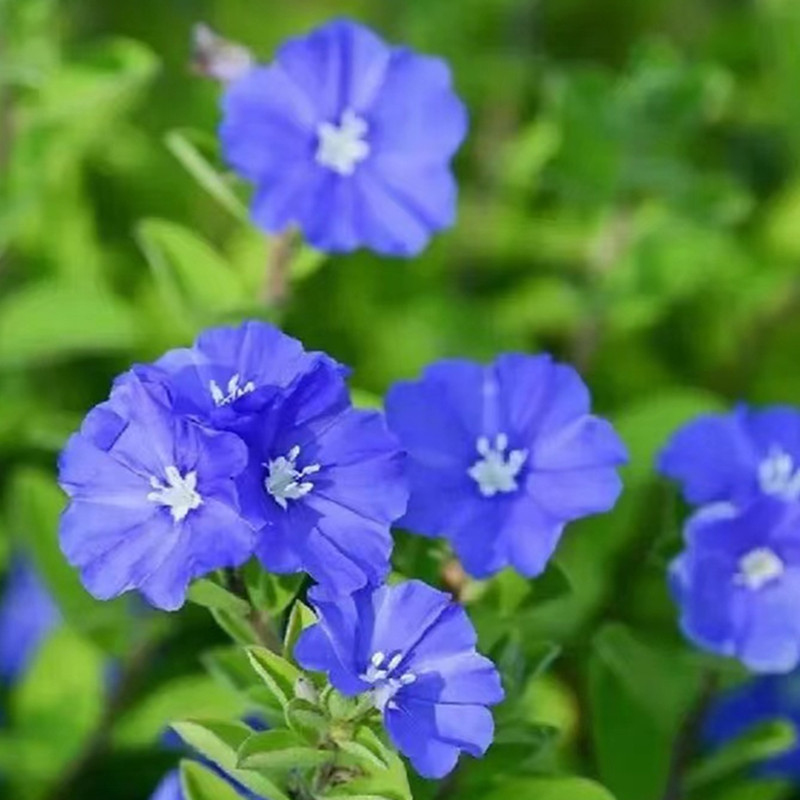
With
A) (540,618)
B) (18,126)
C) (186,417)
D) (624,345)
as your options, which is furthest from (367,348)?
(186,417)

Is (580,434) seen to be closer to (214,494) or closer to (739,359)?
(214,494)

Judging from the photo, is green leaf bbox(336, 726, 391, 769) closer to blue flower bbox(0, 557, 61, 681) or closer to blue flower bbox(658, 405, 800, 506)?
blue flower bbox(658, 405, 800, 506)

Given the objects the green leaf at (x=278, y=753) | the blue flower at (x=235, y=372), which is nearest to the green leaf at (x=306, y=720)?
the green leaf at (x=278, y=753)

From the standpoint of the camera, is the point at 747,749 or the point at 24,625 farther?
the point at 24,625

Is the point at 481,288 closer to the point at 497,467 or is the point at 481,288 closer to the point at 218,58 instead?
the point at 218,58

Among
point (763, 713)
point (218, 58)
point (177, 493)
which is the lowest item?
point (763, 713)

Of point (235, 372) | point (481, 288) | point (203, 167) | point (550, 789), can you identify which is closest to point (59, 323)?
point (203, 167)

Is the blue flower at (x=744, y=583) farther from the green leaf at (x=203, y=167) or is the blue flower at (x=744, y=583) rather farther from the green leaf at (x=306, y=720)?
the green leaf at (x=203, y=167)
